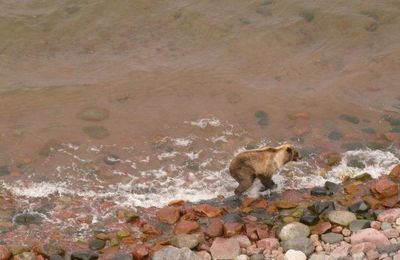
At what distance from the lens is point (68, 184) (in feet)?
32.9

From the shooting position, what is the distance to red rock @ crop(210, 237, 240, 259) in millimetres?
8039

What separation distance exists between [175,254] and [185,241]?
486mm

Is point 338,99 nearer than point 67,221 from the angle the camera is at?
No

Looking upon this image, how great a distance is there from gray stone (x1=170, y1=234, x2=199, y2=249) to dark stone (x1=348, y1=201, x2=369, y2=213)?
2.50 m

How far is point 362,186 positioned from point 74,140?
5452 mm

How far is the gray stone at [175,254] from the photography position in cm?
778

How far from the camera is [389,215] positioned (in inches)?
336

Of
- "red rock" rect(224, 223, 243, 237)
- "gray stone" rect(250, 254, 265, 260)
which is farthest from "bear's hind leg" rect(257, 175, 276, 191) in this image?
"gray stone" rect(250, 254, 265, 260)

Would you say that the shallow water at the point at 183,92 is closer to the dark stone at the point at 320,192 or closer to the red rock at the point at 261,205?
the dark stone at the point at 320,192

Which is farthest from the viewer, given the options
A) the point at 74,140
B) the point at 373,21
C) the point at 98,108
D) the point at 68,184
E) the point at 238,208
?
the point at 373,21

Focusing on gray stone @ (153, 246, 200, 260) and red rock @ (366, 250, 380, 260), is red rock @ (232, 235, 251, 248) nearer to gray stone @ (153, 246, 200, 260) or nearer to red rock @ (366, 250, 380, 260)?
gray stone @ (153, 246, 200, 260)

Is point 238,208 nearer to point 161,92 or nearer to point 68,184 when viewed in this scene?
point 68,184


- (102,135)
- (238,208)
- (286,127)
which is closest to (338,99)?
(286,127)

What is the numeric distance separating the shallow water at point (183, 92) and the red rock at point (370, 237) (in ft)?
6.42
